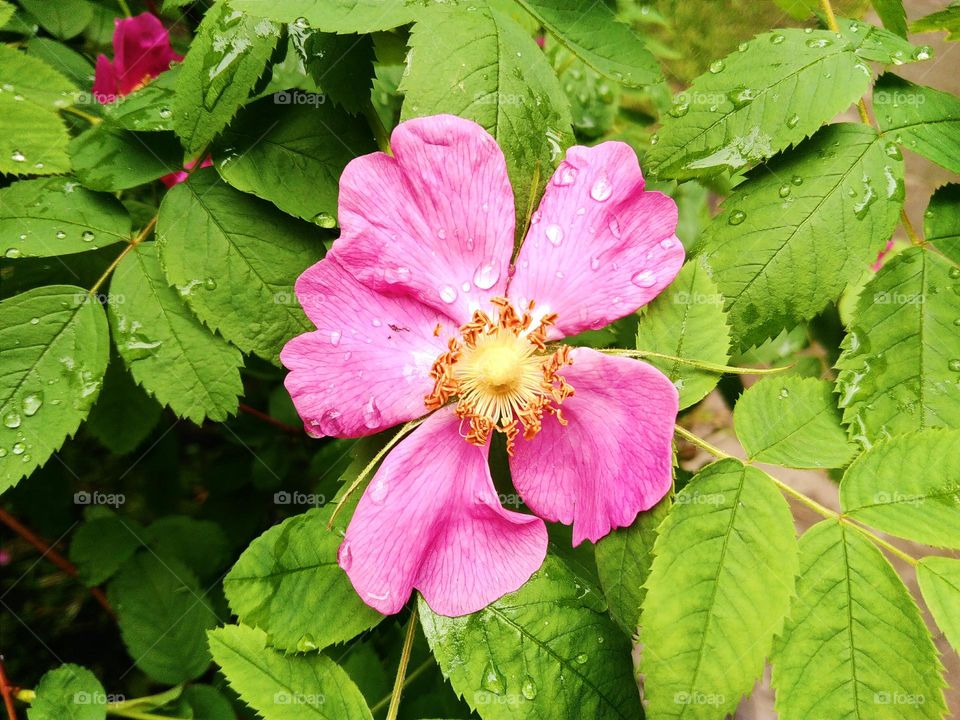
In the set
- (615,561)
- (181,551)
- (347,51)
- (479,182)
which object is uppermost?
(347,51)

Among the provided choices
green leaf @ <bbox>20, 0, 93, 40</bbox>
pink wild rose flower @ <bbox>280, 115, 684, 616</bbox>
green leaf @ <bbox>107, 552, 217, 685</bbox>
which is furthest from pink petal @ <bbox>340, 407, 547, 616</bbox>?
green leaf @ <bbox>20, 0, 93, 40</bbox>

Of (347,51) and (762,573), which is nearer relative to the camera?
(762,573)

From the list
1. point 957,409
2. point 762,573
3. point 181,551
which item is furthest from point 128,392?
point 957,409

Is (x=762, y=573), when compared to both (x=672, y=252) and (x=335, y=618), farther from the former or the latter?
(x=335, y=618)

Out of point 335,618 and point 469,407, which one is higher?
point 469,407

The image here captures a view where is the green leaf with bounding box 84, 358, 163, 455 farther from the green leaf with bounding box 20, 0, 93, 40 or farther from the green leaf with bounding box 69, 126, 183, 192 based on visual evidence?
the green leaf with bounding box 20, 0, 93, 40

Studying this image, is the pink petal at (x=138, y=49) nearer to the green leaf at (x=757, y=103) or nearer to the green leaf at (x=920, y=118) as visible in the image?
the green leaf at (x=757, y=103)

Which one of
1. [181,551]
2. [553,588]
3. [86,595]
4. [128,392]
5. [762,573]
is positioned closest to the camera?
[762,573]
